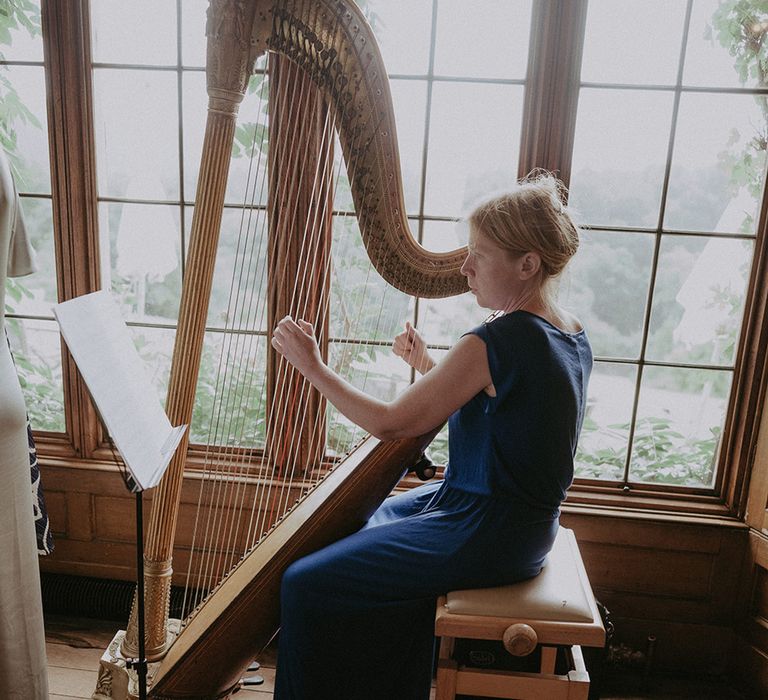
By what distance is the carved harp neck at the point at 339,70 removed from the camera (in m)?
1.14

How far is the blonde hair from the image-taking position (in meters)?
1.34

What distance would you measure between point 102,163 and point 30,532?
4.04 feet

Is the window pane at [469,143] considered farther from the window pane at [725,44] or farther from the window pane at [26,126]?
the window pane at [26,126]

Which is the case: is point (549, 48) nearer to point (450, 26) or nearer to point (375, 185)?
point (450, 26)

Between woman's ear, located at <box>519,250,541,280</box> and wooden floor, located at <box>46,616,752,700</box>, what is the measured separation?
4.68ft

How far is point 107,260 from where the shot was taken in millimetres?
2225

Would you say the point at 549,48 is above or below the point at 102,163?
above

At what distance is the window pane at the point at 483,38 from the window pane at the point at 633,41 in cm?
19

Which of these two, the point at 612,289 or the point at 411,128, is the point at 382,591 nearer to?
the point at 612,289

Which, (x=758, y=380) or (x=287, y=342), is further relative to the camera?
(x=758, y=380)

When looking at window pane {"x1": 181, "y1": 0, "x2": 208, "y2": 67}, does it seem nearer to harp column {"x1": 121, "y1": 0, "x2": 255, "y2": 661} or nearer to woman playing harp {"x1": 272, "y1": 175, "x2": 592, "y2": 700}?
harp column {"x1": 121, "y1": 0, "x2": 255, "y2": 661}

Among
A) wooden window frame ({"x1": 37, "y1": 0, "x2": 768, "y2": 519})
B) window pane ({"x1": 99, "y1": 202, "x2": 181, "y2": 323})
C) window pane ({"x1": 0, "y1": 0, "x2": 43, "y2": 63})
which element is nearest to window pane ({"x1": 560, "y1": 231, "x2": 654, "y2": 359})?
wooden window frame ({"x1": 37, "y1": 0, "x2": 768, "y2": 519})

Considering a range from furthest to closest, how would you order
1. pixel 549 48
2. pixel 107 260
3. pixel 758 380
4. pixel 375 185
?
pixel 107 260
pixel 758 380
pixel 549 48
pixel 375 185

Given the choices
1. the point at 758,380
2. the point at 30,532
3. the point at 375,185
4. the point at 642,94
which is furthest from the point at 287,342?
the point at 758,380
